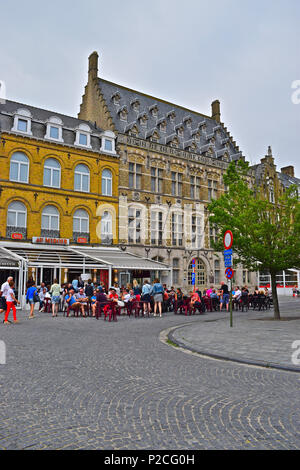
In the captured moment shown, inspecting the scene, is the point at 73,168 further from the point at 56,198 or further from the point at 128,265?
the point at 128,265

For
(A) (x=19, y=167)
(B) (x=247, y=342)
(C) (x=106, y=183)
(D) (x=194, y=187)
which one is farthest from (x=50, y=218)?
(B) (x=247, y=342)

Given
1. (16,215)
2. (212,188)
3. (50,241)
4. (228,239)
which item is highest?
(212,188)

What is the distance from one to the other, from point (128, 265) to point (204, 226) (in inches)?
514

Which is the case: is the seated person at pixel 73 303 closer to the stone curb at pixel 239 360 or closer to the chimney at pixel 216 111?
the stone curb at pixel 239 360

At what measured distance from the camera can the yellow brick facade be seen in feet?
81.9

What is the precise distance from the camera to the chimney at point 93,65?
33781mm

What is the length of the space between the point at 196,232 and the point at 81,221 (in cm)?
1132

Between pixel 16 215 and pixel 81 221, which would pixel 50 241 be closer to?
pixel 16 215

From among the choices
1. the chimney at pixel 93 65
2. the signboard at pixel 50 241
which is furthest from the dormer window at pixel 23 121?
the chimney at pixel 93 65

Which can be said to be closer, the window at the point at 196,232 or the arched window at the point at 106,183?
the arched window at the point at 106,183

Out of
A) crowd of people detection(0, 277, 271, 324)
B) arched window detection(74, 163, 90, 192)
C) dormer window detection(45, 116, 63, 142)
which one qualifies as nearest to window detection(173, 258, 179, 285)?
crowd of people detection(0, 277, 271, 324)

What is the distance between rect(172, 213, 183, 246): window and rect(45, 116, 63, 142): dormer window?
11608 mm

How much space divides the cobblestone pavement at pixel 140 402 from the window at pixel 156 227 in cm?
2355

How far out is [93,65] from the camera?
33.8m
